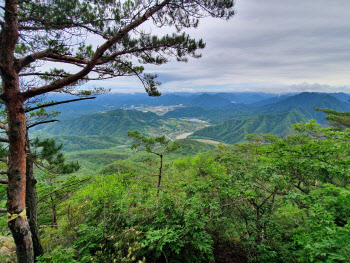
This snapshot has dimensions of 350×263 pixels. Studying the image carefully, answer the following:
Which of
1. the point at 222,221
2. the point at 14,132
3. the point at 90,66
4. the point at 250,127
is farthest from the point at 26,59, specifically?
the point at 250,127

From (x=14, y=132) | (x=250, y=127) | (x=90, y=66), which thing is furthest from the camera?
(x=250, y=127)

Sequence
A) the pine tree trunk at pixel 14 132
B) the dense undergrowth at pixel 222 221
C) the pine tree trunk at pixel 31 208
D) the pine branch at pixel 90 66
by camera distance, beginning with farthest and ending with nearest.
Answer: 1. the pine tree trunk at pixel 31 208
2. the dense undergrowth at pixel 222 221
3. the pine branch at pixel 90 66
4. the pine tree trunk at pixel 14 132

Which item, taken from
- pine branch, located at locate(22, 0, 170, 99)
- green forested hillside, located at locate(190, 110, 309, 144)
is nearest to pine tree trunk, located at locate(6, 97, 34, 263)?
pine branch, located at locate(22, 0, 170, 99)

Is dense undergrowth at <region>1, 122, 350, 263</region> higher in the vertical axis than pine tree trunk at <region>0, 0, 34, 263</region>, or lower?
lower

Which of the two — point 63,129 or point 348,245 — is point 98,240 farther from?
point 63,129

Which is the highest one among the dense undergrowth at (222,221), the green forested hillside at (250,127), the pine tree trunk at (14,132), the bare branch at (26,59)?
the bare branch at (26,59)

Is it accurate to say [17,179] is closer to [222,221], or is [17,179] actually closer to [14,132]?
[14,132]

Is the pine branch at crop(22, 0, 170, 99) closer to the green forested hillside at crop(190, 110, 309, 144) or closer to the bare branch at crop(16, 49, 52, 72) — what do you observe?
the bare branch at crop(16, 49, 52, 72)

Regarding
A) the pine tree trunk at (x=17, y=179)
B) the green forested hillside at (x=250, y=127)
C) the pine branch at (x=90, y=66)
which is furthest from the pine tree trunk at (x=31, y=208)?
the green forested hillside at (x=250, y=127)

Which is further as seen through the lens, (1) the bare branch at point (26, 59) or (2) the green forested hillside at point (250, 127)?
(2) the green forested hillside at point (250, 127)

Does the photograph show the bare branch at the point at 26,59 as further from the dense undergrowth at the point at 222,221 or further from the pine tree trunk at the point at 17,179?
the dense undergrowth at the point at 222,221
